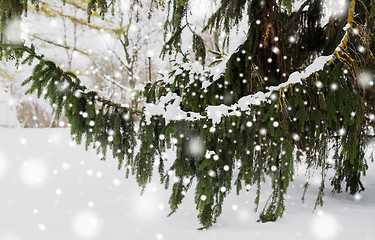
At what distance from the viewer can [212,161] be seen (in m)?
3.41

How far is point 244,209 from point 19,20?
4575 millimetres

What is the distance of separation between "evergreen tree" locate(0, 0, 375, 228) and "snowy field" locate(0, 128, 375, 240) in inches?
17.2

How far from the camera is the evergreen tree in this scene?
2.99 m

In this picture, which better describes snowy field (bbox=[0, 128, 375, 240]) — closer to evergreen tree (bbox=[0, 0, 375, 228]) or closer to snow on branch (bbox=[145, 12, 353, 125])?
evergreen tree (bbox=[0, 0, 375, 228])

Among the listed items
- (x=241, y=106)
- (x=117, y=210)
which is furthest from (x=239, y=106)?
(x=117, y=210)

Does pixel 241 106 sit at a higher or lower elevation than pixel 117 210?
higher

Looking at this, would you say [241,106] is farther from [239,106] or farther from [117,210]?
[117,210]

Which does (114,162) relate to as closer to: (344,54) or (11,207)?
(11,207)

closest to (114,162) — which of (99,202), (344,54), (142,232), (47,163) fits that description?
(47,163)

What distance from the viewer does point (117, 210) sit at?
500cm

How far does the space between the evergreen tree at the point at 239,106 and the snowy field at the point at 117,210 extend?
0.44 m

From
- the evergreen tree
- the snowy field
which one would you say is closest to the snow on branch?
the evergreen tree

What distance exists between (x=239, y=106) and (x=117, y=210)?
3.19 metres

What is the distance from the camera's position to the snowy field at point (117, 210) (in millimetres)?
3875
